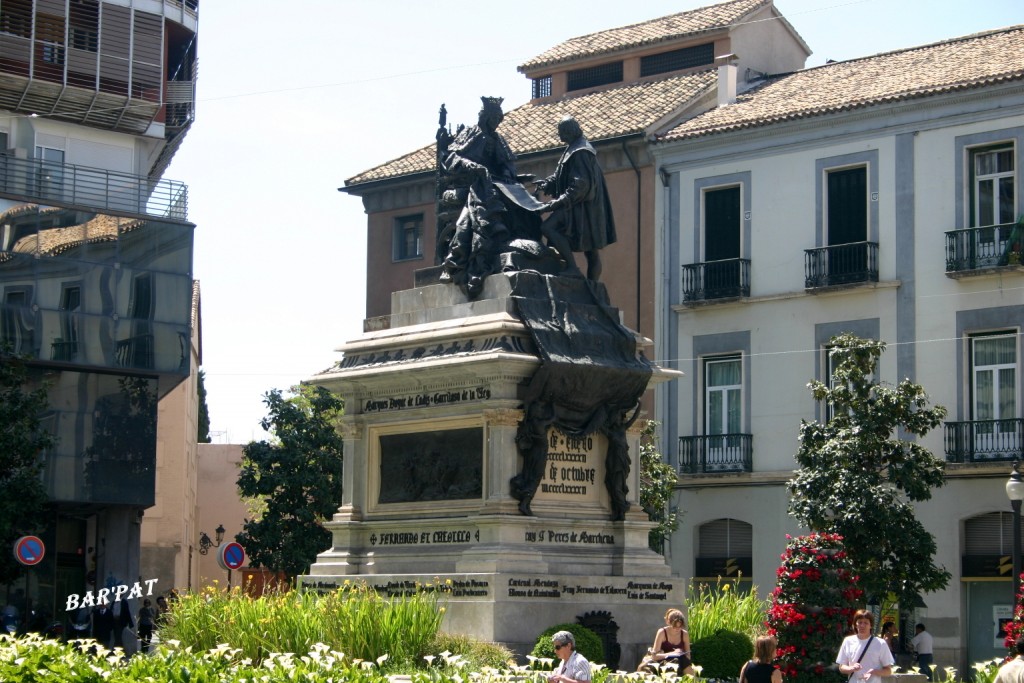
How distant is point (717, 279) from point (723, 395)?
8.65 feet

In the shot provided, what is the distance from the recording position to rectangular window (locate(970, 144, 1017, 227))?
130 ft

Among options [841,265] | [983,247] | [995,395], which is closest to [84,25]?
[841,265]

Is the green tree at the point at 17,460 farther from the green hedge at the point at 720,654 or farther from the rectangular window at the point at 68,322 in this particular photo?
the green hedge at the point at 720,654

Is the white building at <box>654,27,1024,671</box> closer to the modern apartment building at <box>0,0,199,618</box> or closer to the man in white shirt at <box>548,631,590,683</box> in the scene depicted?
the modern apartment building at <box>0,0,199,618</box>

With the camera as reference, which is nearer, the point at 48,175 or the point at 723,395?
the point at 723,395

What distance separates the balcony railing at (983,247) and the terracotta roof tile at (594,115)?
853 cm

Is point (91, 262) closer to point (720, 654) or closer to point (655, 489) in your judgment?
point (655, 489)

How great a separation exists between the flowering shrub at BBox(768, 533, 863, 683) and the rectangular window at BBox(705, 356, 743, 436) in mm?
22427

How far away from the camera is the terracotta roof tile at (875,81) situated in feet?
133

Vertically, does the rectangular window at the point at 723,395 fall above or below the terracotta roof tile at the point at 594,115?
below

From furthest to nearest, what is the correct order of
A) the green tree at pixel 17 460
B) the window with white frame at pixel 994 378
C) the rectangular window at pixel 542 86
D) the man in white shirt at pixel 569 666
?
1. the rectangular window at pixel 542 86
2. the window with white frame at pixel 994 378
3. the green tree at pixel 17 460
4. the man in white shirt at pixel 569 666

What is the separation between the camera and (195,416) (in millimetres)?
69125

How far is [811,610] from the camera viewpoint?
20219mm

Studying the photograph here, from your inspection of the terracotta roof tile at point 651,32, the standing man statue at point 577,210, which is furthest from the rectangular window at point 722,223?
the standing man statue at point 577,210
